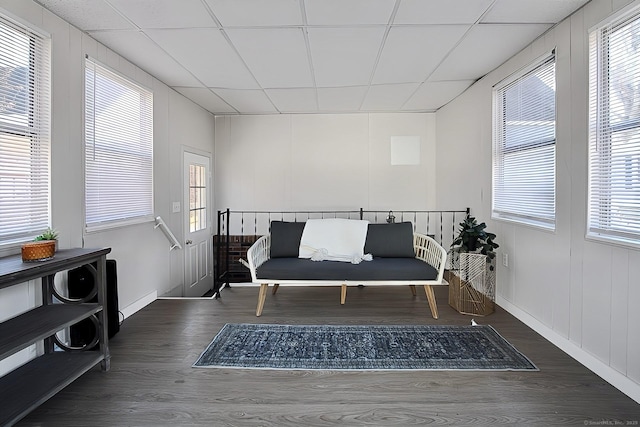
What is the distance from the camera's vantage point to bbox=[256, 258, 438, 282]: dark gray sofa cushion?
11.1ft

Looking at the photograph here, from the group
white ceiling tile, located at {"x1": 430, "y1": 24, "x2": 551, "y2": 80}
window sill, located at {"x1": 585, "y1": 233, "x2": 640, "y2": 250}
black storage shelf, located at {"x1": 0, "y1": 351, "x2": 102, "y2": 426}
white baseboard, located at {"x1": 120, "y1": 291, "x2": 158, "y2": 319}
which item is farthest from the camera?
white baseboard, located at {"x1": 120, "y1": 291, "x2": 158, "y2": 319}

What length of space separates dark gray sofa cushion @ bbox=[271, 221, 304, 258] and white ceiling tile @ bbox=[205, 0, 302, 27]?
6.96ft

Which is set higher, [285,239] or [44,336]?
[285,239]

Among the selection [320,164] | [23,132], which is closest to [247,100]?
[320,164]

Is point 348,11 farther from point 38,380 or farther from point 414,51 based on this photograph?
point 38,380

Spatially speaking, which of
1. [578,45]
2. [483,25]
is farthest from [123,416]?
[578,45]

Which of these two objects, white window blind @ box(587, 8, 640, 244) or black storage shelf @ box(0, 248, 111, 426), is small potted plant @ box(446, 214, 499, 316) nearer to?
white window blind @ box(587, 8, 640, 244)

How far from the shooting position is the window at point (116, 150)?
114 inches

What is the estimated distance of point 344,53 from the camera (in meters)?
3.15

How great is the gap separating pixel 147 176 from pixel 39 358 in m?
1.94

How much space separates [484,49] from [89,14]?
3.04 metres

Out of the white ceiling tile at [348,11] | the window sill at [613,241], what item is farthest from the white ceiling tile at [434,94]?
the window sill at [613,241]

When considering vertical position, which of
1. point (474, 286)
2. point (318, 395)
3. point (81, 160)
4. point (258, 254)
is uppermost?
point (81, 160)

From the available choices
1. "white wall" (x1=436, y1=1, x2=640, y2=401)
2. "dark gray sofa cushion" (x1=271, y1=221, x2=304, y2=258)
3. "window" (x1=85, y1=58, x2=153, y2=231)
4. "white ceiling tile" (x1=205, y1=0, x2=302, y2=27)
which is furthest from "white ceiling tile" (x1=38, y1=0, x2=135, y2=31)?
"white wall" (x1=436, y1=1, x2=640, y2=401)
